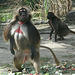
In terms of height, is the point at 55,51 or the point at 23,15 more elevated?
the point at 23,15

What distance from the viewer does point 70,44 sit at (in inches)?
341

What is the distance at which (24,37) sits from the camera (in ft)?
16.1

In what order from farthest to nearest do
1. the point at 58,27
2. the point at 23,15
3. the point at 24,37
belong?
the point at 58,27
the point at 24,37
the point at 23,15

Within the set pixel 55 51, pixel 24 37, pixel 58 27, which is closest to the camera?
pixel 24 37

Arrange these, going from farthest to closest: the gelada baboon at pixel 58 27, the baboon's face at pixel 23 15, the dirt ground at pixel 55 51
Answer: the gelada baboon at pixel 58 27 → the dirt ground at pixel 55 51 → the baboon's face at pixel 23 15

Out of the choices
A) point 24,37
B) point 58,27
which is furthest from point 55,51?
point 24,37

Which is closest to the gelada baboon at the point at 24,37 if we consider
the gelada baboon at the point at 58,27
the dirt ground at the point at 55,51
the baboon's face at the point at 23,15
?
the baboon's face at the point at 23,15

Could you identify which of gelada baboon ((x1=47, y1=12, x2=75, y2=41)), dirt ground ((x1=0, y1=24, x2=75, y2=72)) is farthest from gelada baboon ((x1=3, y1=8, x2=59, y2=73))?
gelada baboon ((x1=47, y1=12, x2=75, y2=41))

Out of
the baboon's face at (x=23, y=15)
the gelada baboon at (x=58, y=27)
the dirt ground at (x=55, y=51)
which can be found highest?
the baboon's face at (x=23, y=15)

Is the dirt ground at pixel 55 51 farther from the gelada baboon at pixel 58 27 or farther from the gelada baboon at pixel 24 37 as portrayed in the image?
the gelada baboon at pixel 24 37

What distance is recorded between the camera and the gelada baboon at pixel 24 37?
4.86m

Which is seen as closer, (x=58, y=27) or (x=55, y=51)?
(x=55, y=51)

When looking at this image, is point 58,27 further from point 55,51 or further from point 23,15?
point 23,15

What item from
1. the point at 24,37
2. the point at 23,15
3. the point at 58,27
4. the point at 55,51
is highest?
the point at 23,15
